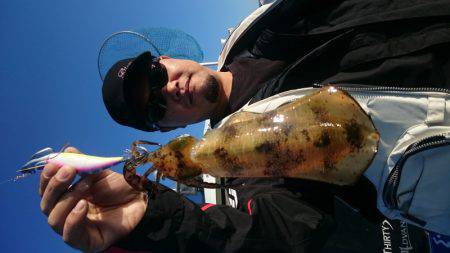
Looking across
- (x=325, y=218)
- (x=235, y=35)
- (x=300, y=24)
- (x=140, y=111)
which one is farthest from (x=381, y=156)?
(x=140, y=111)

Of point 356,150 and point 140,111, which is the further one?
point 140,111

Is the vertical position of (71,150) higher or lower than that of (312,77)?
lower

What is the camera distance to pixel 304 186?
2.77 metres

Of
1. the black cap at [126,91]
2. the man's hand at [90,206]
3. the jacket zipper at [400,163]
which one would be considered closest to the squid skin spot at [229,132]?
the man's hand at [90,206]

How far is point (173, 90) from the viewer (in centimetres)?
385

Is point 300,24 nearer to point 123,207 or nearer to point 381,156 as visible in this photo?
point 381,156

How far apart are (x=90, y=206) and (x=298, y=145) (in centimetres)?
144

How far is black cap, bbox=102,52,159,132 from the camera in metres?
3.70

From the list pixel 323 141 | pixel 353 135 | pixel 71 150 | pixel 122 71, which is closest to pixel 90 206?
pixel 71 150

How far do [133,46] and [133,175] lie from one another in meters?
4.32

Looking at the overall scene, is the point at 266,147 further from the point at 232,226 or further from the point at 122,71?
the point at 122,71

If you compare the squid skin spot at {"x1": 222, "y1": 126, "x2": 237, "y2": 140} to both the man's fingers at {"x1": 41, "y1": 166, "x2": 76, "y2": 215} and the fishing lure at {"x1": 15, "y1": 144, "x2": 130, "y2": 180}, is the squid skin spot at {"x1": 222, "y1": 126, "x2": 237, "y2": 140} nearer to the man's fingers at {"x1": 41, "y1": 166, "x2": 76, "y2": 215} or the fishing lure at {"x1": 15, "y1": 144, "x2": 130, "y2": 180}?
the fishing lure at {"x1": 15, "y1": 144, "x2": 130, "y2": 180}

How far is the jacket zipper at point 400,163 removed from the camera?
1933mm

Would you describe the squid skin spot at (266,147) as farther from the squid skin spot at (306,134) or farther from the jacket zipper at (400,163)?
the jacket zipper at (400,163)
